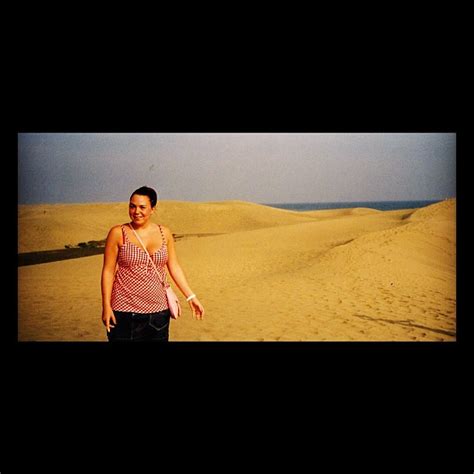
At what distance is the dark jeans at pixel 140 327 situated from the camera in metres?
3.46

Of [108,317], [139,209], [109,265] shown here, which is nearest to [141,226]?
[139,209]

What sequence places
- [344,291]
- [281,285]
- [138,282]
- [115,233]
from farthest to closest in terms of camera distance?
[281,285], [344,291], [138,282], [115,233]

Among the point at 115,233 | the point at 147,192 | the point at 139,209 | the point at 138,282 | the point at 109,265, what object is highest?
the point at 147,192

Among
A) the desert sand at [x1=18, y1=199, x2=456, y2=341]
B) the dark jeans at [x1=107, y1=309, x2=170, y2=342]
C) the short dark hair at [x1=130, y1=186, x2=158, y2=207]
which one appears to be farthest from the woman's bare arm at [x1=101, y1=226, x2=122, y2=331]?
the desert sand at [x1=18, y1=199, x2=456, y2=341]

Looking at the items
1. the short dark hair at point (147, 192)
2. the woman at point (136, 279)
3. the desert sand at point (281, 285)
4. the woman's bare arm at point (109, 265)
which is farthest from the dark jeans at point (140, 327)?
the desert sand at point (281, 285)

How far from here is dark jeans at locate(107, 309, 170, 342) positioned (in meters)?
3.46

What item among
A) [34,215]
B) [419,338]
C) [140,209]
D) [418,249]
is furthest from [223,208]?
[140,209]

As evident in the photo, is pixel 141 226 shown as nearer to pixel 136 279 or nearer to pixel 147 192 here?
pixel 147 192

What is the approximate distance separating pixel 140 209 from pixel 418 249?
565 centimetres

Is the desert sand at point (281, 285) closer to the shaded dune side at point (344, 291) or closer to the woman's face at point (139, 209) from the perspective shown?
the shaded dune side at point (344, 291)

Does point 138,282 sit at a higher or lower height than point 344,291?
higher

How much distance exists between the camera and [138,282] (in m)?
3.56

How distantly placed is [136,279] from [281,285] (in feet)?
13.4
